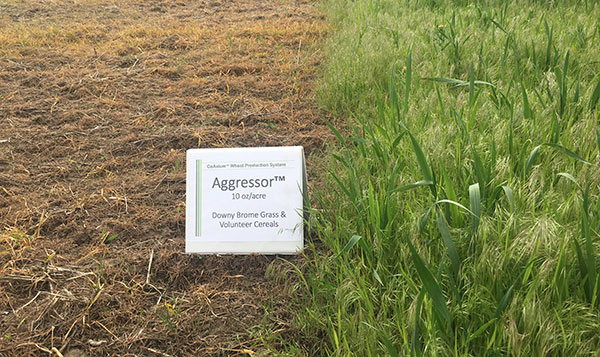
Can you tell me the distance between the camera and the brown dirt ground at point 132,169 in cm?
167

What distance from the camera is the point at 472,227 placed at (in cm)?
138

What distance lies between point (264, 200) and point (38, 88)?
2.54 meters

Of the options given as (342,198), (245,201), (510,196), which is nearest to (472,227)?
(510,196)

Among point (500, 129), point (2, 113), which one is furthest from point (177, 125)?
point (500, 129)

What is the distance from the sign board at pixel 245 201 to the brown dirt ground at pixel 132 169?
9 centimetres

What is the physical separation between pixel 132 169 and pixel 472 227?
1.82 meters

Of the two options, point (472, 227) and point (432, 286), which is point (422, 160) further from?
point (432, 286)

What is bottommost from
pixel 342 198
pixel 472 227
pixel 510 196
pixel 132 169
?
pixel 132 169

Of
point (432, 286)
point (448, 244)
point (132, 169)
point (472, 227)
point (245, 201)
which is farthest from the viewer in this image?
point (132, 169)

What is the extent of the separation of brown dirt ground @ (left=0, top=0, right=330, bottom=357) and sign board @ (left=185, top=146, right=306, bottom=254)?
90mm

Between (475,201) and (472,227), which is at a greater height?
(475,201)

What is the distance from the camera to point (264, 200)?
6.35ft

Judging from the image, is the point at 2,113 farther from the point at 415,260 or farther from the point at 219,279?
the point at 415,260

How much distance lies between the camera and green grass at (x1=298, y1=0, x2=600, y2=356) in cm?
115
